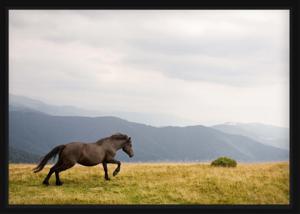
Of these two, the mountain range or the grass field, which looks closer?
the grass field

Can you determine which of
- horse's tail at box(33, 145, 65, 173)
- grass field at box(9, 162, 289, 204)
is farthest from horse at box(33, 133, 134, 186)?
grass field at box(9, 162, 289, 204)

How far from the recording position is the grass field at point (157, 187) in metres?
13.9

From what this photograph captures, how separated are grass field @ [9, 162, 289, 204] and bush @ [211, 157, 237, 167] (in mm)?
1432

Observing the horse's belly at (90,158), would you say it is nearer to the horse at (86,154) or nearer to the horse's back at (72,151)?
the horse at (86,154)

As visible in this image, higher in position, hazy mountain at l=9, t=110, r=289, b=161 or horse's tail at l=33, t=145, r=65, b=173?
horse's tail at l=33, t=145, r=65, b=173

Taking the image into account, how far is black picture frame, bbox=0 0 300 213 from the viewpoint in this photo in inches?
477

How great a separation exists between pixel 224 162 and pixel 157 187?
18.8ft

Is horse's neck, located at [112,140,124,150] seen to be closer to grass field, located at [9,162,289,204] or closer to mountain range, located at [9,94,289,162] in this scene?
grass field, located at [9,162,289,204]
